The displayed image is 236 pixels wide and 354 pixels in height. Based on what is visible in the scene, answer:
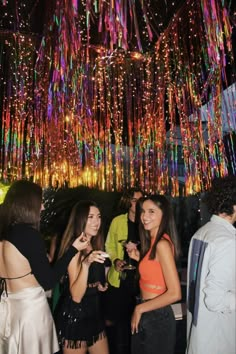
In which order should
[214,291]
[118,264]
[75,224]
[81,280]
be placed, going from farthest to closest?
[118,264] < [75,224] < [81,280] < [214,291]

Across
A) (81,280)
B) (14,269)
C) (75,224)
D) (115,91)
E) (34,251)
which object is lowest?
(81,280)

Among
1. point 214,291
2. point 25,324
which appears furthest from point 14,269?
point 214,291

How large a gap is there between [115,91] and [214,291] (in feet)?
13.5

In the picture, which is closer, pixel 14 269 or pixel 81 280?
pixel 14 269

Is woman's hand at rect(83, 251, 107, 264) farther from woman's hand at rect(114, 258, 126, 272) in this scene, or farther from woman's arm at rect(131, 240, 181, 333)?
woman's hand at rect(114, 258, 126, 272)

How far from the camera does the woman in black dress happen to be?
7.14ft

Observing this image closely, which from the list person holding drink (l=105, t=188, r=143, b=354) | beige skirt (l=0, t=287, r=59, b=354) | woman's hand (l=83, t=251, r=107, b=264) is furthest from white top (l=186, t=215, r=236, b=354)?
person holding drink (l=105, t=188, r=143, b=354)

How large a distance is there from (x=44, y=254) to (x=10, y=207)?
36 centimetres

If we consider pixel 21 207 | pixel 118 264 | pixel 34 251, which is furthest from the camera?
pixel 118 264

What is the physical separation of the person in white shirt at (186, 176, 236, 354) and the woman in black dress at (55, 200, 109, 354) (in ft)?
2.12

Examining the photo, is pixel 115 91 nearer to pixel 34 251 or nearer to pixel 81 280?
pixel 81 280

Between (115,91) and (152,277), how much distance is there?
374cm

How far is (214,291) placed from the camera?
62.7 inches

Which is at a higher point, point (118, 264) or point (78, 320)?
point (118, 264)
